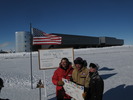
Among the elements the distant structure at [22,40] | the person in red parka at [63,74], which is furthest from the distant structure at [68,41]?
the person in red parka at [63,74]

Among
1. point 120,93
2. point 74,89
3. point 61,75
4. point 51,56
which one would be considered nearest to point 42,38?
point 51,56

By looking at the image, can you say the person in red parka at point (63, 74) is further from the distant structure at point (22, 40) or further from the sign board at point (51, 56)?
the distant structure at point (22, 40)

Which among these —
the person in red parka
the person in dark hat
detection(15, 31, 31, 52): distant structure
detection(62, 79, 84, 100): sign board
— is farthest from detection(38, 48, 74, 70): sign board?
detection(15, 31, 31, 52): distant structure

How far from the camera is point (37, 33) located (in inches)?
216

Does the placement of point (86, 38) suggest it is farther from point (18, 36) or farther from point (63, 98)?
point (63, 98)

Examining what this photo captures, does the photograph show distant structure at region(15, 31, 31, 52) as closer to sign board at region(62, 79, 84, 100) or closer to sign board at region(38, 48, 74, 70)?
sign board at region(38, 48, 74, 70)

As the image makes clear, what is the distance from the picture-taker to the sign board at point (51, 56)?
482 centimetres

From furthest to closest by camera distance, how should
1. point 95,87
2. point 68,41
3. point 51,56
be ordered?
point 68,41
point 51,56
point 95,87

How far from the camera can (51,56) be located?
→ 4.90 m

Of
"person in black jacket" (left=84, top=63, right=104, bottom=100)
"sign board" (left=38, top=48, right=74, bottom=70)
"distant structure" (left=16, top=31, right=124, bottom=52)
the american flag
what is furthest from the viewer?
"distant structure" (left=16, top=31, right=124, bottom=52)

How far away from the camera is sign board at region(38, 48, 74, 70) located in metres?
4.82

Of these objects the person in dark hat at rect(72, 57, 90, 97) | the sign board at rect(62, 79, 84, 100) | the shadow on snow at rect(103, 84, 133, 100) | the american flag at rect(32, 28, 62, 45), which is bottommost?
the shadow on snow at rect(103, 84, 133, 100)

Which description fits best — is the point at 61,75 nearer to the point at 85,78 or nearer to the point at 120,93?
the point at 85,78

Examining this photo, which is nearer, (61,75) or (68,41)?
(61,75)
